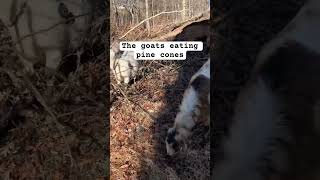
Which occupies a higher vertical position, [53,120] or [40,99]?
[40,99]

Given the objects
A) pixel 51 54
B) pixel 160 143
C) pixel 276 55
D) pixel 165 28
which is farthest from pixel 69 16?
pixel 276 55

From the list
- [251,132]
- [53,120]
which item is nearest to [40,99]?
[53,120]

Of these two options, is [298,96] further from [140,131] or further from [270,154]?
[140,131]

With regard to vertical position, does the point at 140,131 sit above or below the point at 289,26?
below

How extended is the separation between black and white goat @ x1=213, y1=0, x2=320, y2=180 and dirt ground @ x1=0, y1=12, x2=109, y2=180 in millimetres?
734

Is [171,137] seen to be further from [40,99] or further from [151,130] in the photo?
[40,99]

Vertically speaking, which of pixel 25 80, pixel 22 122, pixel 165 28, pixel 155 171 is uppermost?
pixel 165 28

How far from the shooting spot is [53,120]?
150 inches

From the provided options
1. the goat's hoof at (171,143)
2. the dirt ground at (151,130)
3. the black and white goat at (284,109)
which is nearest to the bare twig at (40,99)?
the dirt ground at (151,130)

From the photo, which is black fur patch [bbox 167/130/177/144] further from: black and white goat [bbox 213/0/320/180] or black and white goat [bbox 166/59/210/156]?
black and white goat [bbox 213/0/320/180]

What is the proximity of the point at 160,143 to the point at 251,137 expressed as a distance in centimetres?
52

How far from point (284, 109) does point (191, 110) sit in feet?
1.72

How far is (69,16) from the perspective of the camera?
375 centimetres

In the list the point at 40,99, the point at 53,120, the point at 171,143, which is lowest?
the point at 171,143
